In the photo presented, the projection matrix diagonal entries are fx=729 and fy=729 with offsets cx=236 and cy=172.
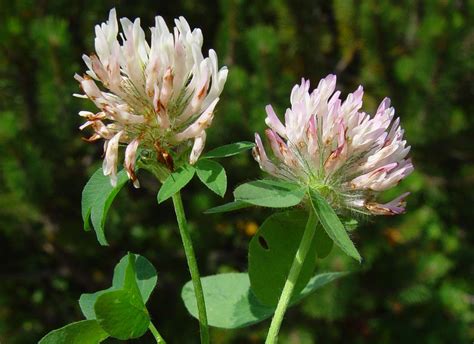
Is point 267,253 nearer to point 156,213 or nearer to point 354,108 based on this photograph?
point 354,108

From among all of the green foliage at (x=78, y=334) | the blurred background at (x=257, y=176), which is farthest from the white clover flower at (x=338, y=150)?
the blurred background at (x=257, y=176)

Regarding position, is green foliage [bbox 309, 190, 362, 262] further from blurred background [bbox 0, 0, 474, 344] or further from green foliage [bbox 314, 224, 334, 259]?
blurred background [bbox 0, 0, 474, 344]

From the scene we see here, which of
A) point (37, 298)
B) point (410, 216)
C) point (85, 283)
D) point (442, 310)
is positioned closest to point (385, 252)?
point (410, 216)

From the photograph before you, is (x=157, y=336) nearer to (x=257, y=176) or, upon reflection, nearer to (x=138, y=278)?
(x=138, y=278)

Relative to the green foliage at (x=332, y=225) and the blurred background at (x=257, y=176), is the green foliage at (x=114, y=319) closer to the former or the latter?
the green foliage at (x=332, y=225)

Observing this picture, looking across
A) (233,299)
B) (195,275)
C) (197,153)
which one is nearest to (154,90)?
(197,153)

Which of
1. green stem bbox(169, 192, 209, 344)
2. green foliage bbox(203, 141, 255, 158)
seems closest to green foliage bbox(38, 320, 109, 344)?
green stem bbox(169, 192, 209, 344)

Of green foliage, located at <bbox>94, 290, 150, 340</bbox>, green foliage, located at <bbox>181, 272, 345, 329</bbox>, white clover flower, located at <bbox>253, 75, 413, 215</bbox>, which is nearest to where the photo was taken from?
green foliage, located at <bbox>94, 290, 150, 340</bbox>
